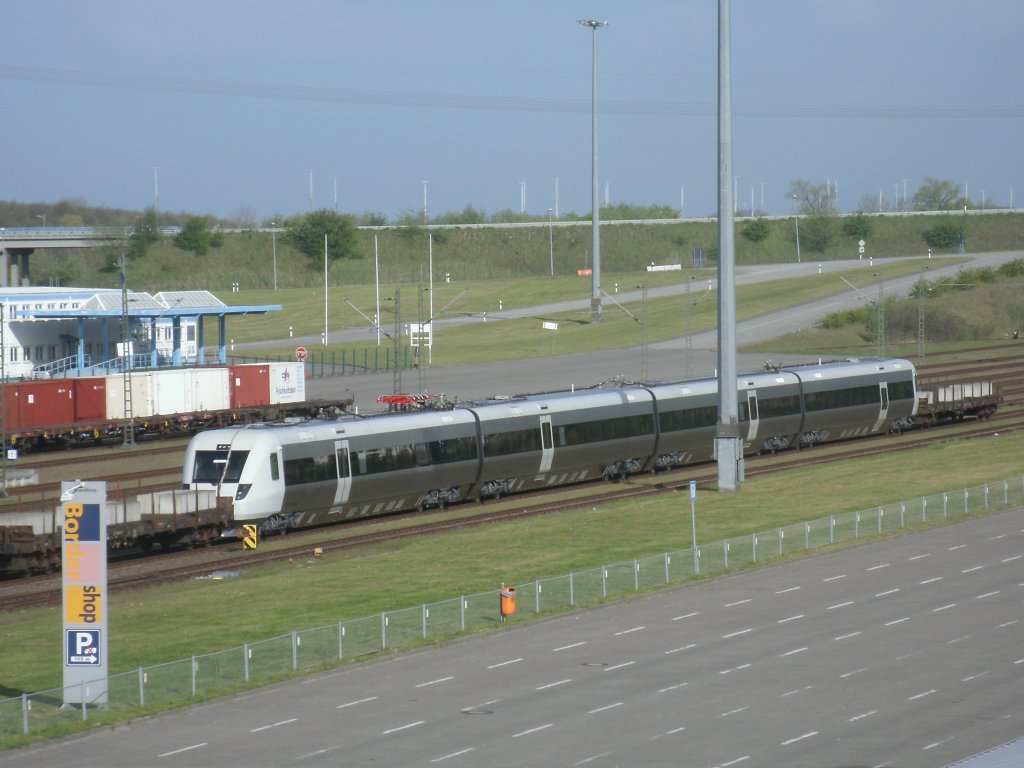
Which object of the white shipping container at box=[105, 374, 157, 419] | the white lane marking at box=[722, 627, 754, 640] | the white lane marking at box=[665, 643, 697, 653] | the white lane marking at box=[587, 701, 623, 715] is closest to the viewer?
the white lane marking at box=[587, 701, 623, 715]

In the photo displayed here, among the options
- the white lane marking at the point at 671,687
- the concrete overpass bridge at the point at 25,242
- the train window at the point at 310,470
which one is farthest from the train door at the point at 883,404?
the concrete overpass bridge at the point at 25,242

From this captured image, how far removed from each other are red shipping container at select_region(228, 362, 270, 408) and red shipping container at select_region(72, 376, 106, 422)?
24.6ft

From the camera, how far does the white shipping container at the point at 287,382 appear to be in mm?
72562

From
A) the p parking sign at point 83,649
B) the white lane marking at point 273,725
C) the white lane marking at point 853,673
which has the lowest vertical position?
the white lane marking at point 273,725

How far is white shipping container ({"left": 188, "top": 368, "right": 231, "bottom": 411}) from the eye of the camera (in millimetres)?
69188

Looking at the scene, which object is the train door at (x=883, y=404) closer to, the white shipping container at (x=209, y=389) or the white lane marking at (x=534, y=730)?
the white shipping container at (x=209, y=389)

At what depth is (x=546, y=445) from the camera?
48.8 meters

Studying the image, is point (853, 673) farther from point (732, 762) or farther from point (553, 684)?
point (732, 762)

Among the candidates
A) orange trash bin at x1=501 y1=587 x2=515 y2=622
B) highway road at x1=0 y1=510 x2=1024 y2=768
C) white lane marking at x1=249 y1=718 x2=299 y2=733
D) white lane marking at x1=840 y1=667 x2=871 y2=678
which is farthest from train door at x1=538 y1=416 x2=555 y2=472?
white lane marking at x1=249 y1=718 x2=299 y2=733

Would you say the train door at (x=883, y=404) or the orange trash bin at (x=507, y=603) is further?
the train door at (x=883, y=404)

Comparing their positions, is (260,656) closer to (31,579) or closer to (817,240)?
(31,579)

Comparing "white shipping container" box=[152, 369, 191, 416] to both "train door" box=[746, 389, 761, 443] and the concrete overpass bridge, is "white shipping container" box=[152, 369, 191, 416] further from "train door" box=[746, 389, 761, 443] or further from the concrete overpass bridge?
the concrete overpass bridge

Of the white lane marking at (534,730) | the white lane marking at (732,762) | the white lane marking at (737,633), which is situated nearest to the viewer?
the white lane marking at (732,762)

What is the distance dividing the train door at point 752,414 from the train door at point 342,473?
2026 centimetres
